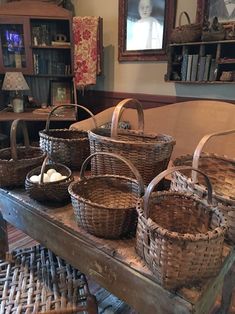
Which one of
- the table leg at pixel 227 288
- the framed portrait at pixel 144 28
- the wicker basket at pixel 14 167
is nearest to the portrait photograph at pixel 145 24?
the framed portrait at pixel 144 28

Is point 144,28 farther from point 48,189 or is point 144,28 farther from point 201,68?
point 48,189

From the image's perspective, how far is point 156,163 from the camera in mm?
1054

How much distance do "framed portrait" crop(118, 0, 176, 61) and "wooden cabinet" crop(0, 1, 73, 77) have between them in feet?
1.87

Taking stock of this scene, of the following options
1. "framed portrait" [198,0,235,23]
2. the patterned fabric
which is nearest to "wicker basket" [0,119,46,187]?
"framed portrait" [198,0,235,23]

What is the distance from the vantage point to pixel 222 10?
2.11 meters

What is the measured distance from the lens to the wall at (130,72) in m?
2.32

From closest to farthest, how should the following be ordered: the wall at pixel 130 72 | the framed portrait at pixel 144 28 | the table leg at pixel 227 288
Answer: the table leg at pixel 227 288 → the wall at pixel 130 72 → the framed portrait at pixel 144 28

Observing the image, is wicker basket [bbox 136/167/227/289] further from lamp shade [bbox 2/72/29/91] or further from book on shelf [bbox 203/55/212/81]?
lamp shade [bbox 2/72/29/91]

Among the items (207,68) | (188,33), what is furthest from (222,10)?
(207,68)

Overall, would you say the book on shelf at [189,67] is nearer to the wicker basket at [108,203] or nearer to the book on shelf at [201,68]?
the book on shelf at [201,68]

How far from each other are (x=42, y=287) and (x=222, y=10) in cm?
221

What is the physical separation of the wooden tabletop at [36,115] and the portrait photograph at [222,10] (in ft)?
5.14

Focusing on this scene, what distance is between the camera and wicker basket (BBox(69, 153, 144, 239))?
0.78 m

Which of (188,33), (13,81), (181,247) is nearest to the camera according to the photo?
(181,247)
